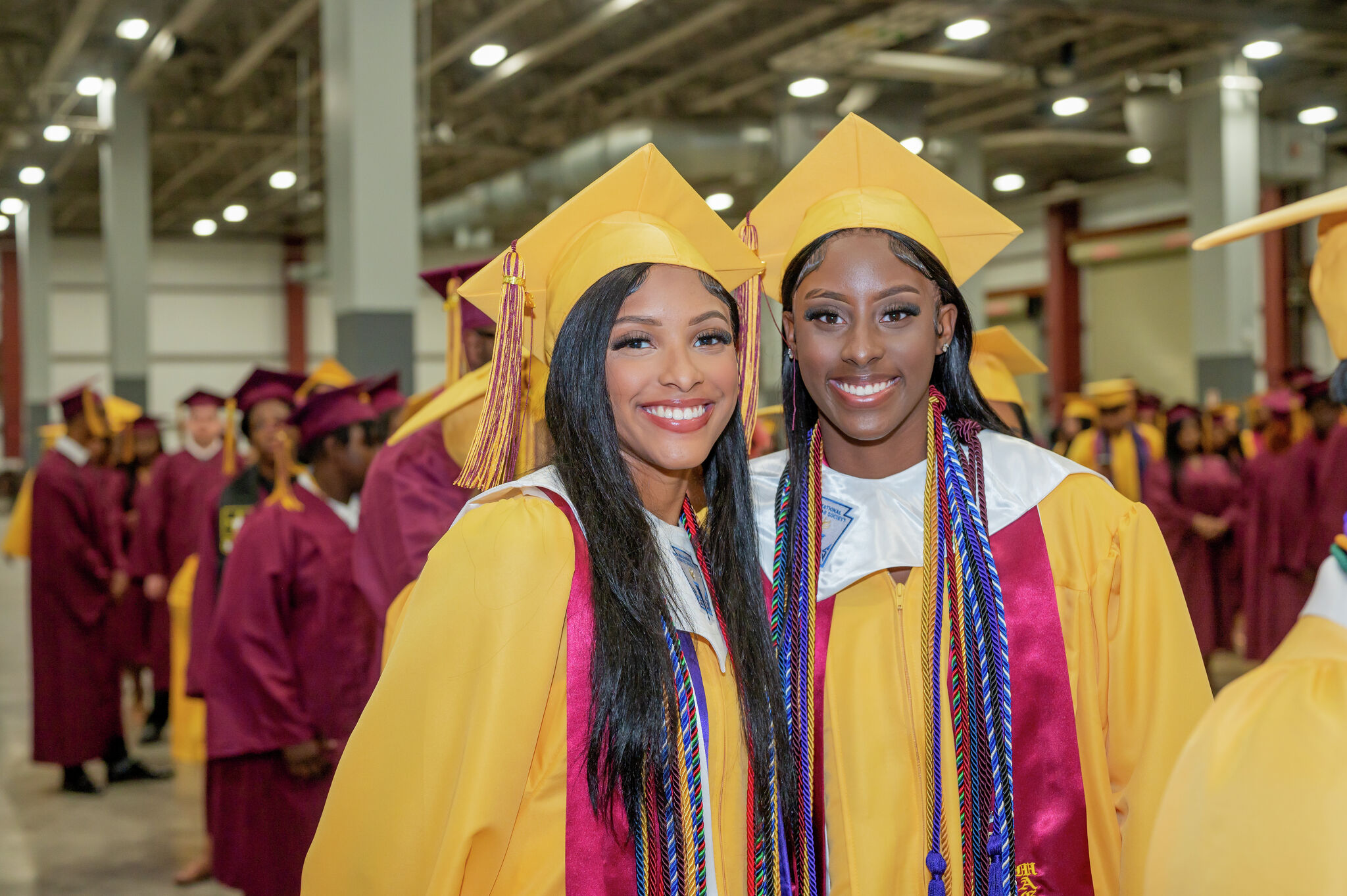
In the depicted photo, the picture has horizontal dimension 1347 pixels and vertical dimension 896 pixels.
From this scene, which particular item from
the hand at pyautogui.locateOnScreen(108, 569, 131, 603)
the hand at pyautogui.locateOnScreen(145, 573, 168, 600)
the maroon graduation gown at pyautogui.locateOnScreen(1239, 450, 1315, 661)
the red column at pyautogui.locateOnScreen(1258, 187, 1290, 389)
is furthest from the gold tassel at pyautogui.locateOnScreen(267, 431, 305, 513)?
the red column at pyautogui.locateOnScreen(1258, 187, 1290, 389)

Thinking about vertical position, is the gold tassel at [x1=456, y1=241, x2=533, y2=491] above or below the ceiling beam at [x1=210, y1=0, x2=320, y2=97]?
below

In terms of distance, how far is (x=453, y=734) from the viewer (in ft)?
4.39

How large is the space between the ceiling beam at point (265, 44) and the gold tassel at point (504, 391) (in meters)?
9.11

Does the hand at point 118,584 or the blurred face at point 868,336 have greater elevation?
the blurred face at point 868,336

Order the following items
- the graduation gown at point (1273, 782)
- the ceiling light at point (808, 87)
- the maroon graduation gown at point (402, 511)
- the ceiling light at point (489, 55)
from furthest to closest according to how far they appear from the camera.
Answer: the ceiling light at point (489, 55), the ceiling light at point (808, 87), the maroon graduation gown at point (402, 511), the graduation gown at point (1273, 782)

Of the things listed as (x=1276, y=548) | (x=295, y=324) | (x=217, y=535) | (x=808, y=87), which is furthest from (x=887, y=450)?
(x=295, y=324)

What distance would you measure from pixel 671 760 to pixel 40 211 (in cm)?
1809

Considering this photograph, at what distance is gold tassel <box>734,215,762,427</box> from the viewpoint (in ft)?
5.97

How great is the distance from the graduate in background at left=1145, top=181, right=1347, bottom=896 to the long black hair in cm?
63

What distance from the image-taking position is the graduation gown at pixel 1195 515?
7.64m

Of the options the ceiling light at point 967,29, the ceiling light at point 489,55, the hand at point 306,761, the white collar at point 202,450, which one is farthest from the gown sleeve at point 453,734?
the ceiling light at point 489,55

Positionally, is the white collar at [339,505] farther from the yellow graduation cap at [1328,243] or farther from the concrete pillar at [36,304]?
the concrete pillar at [36,304]

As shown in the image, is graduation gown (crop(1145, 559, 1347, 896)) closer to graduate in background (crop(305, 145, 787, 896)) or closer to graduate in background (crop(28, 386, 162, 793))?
graduate in background (crop(305, 145, 787, 896))

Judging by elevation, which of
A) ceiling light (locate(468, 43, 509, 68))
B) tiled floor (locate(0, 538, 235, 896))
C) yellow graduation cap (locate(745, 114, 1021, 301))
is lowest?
tiled floor (locate(0, 538, 235, 896))
